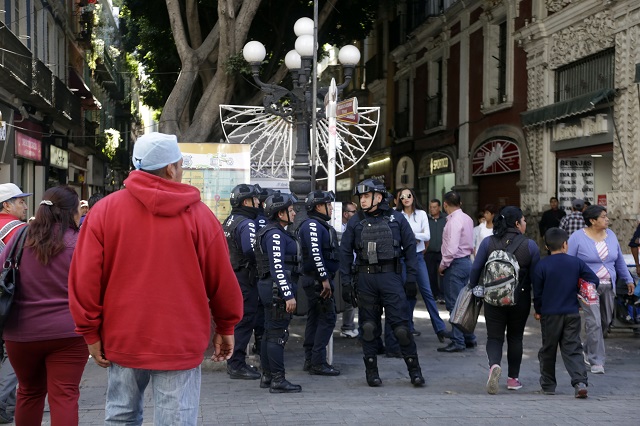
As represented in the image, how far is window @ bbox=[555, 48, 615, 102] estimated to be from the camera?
643 inches

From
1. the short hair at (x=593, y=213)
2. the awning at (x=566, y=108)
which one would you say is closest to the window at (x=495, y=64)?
the awning at (x=566, y=108)

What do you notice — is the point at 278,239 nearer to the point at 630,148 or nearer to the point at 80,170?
the point at 630,148

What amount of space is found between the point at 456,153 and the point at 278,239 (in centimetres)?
1839

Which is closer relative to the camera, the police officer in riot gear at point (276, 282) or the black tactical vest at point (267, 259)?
the police officer in riot gear at point (276, 282)

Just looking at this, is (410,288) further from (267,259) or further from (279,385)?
(279,385)

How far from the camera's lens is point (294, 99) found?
13.1m

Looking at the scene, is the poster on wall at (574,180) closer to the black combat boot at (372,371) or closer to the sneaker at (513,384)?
the sneaker at (513,384)

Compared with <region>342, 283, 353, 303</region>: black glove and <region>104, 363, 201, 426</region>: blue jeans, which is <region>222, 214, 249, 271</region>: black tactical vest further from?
<region>104, 363, 201, 426</region>: blue jeans

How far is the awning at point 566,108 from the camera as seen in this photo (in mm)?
15953

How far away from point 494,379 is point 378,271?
53.7 inches

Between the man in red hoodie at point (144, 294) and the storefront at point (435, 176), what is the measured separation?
73.1 feet

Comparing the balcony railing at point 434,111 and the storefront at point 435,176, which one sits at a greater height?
A: the balcony railing at point 434,111

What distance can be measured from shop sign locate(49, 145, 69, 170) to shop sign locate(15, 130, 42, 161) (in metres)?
2.65

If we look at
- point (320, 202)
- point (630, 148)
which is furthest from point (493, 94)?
point (320, 202)
